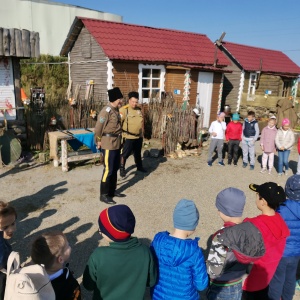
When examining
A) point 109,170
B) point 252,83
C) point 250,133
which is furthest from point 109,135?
point 252,83

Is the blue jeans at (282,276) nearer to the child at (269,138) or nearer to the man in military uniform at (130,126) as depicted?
the man in military uniform at (130,126)

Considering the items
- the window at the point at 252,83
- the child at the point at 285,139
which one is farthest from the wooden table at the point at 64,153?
the window at the point at 252,83

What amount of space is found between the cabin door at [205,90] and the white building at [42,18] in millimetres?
17215

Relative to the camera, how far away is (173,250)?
213 cm

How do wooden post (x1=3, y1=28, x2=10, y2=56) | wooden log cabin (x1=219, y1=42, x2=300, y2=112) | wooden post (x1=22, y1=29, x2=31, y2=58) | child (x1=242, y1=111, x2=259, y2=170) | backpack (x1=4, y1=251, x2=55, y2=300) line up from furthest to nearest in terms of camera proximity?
wooden log cabin (x1=219, y1=42, x2=300, y2=112), child (x1=242, y1=111, x2=259, y2=170), wooden post (x1=22, y1=29, x2=31, y2=58), wooden post (x1=3, y1=28, x2=10, y2=56), backpack (x1=4, y1=251, x2=55, y2=300)

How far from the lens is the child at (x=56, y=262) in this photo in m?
1.97

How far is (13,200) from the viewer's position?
559cm

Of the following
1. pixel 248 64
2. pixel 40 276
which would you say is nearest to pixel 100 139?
pixel 40 276

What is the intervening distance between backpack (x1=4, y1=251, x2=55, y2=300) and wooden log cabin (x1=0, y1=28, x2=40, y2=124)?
7.00 meters

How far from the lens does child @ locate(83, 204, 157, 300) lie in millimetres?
2043

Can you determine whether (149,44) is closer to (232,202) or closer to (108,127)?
(108,127)

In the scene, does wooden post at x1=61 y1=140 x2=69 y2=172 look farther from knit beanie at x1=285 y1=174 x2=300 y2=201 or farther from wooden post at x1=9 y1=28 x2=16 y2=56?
knit beanie at x1=285 y1=174 x2=300 y2=201

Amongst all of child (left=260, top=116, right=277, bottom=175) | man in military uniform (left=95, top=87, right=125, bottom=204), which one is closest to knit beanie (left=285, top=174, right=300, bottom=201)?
man in military uniform (left=95, top=87, right=125, bottom=204)

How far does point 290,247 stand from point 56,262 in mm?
2154
